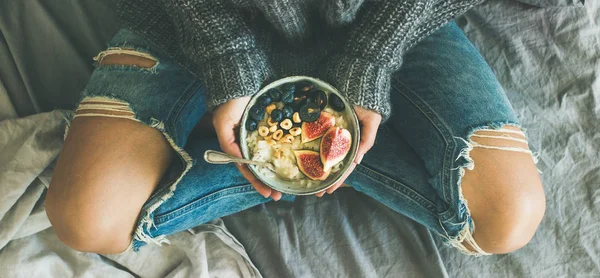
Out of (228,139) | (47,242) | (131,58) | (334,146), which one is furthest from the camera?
(47,242)

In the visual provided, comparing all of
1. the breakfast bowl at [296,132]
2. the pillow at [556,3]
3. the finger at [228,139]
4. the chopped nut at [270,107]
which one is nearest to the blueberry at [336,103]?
the breakfast bowl at [296,132]

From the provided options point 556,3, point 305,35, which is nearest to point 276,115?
point 305,35

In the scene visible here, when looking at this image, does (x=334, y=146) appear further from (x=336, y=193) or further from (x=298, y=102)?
(x=336, y=193)

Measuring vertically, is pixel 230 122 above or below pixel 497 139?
above

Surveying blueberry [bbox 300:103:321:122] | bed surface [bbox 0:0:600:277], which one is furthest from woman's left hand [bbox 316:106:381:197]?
bed surface [bbox 0:0:600:277]

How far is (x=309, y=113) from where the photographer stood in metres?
0.91

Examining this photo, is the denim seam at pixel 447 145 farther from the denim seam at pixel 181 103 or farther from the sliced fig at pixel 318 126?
the denim seam at pixel 181 103

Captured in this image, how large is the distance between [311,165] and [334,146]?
64 mm

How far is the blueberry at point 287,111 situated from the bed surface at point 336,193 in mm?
472


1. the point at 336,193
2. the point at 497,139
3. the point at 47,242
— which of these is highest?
the point at 497,139

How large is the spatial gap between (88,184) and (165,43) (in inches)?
14.0

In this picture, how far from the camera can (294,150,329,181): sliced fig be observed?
91 centimetres

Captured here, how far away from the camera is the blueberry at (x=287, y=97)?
928 mm

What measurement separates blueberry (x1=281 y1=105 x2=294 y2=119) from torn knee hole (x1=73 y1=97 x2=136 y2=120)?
37cm
